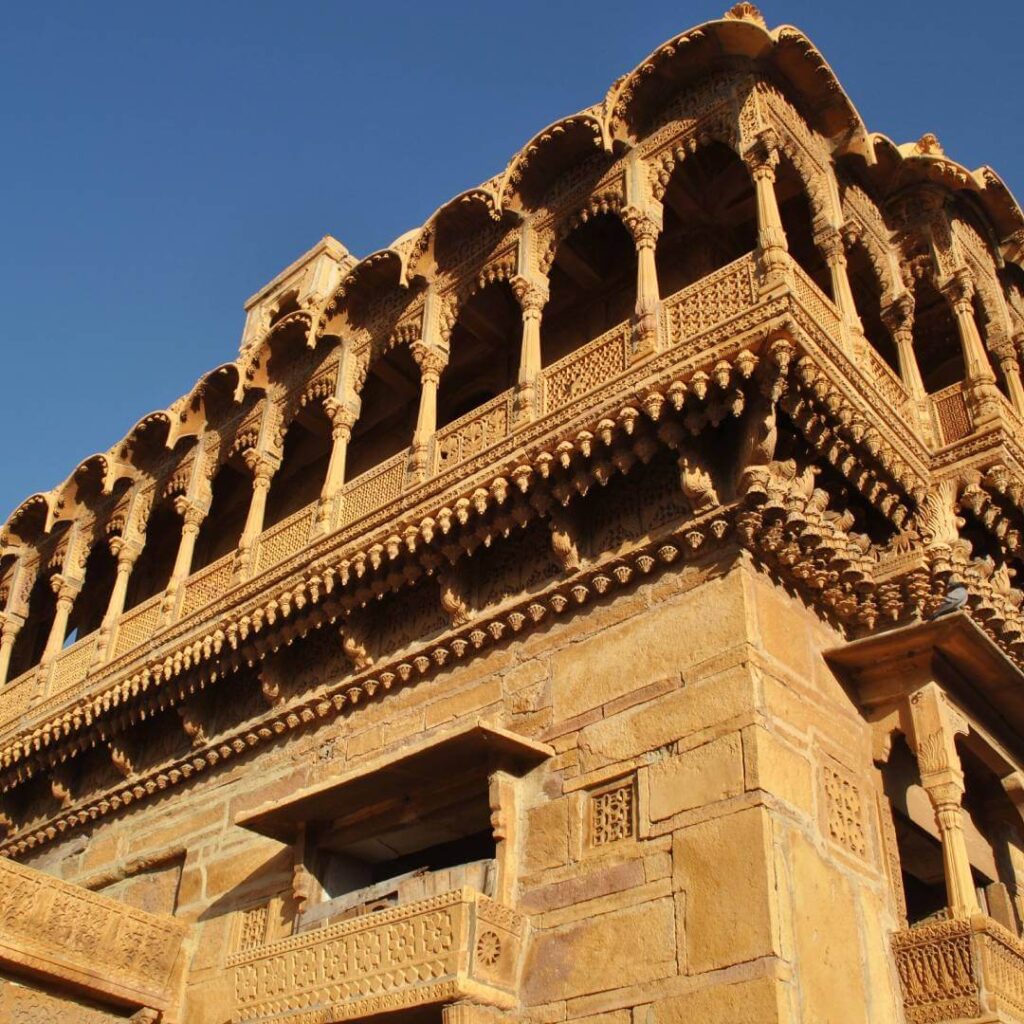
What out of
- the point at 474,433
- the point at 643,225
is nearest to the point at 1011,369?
the point at 643,225

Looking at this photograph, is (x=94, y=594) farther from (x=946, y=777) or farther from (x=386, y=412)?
(x=946, y=777)

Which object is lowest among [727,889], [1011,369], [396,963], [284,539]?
[396,963]

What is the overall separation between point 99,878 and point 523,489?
5.54 meters

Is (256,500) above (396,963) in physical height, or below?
above

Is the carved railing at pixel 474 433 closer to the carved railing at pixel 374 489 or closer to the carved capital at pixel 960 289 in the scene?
the carved railing at pixel 374 489

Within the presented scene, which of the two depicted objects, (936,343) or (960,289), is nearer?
(960,289)

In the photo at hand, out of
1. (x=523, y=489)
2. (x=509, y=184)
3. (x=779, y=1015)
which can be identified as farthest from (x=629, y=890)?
(x=509, y=184)

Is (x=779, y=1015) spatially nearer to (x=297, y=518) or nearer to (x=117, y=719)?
(x=297, y=518)

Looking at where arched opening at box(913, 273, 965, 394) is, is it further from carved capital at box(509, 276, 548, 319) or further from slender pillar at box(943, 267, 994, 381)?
carved capital at box(509, 276, 548, 319)

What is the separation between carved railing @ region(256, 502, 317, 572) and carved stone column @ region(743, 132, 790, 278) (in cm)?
440

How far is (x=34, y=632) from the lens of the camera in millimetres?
16500

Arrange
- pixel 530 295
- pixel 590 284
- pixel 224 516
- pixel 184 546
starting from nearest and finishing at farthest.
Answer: pixel 530 295
pixel 590 284
pixel 184 546
pixel 224 516

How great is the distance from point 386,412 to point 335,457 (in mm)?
2415

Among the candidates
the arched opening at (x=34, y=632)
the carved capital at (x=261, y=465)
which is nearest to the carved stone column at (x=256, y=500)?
the carved capital at (x=261, y=465)
